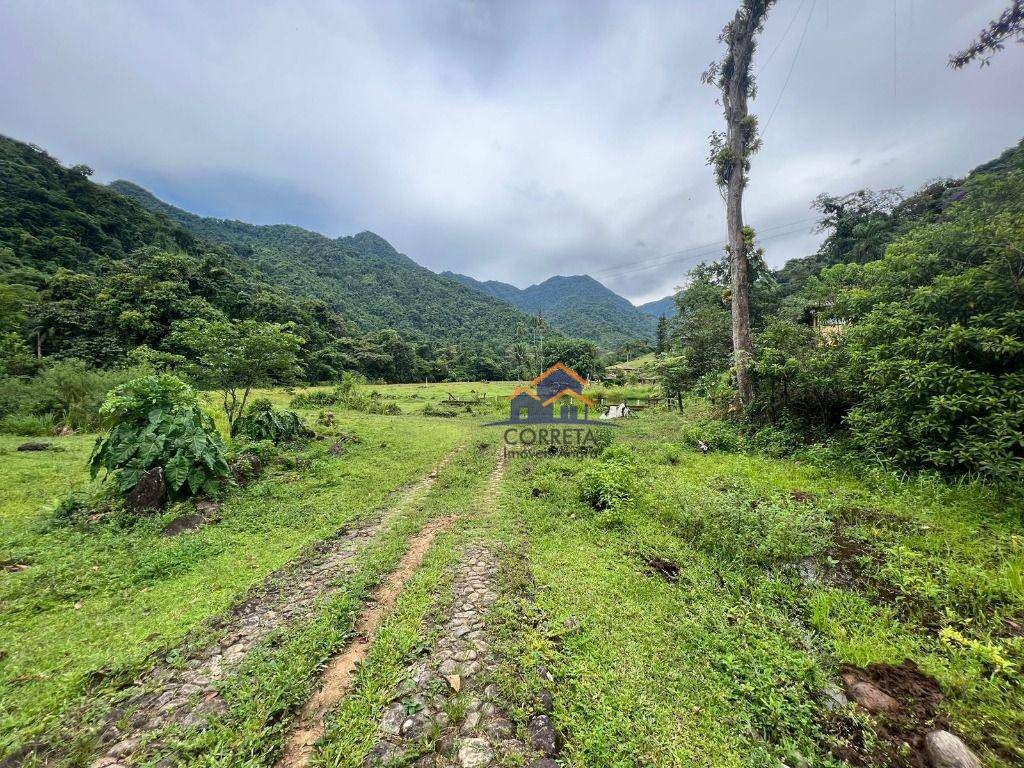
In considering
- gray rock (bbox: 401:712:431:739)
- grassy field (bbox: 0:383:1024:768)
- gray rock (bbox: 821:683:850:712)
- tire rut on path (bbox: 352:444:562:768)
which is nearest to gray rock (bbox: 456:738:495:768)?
tire rut on path (bbox: 352:444:562:768)

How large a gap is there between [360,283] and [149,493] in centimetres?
10638

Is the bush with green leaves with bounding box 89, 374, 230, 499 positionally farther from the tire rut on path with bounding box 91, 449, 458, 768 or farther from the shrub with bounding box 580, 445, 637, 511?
the shrub with bounding box 580, 445, 637, 511

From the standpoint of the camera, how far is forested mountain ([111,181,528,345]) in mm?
86125

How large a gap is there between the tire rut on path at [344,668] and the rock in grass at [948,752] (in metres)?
4.42

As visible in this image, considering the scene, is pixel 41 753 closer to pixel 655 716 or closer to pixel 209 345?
pixel 655 716

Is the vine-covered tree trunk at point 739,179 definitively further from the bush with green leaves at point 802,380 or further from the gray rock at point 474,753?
the gray rock at point 474,753

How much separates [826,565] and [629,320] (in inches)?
5805

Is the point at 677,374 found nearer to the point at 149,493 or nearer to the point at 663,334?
the point at 149,493

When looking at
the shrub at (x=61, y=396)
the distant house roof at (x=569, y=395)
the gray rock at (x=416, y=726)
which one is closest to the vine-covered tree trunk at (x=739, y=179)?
the gray rock at (x=416, y=726)

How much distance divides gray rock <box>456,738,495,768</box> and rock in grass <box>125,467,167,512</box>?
7.13m

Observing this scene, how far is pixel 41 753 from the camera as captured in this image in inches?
96.4

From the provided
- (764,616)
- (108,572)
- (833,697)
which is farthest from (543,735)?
(108,572)

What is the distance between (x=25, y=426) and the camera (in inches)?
447

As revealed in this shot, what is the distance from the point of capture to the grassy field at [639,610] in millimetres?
2680
